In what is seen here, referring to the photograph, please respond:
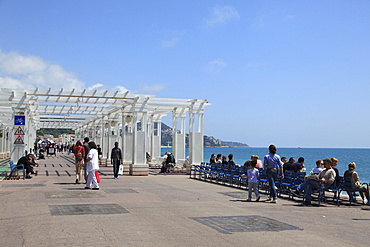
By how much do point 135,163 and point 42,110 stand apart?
1160cm

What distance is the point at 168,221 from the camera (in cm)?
824


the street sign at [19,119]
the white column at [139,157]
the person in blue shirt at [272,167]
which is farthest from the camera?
the white column at [139,157]

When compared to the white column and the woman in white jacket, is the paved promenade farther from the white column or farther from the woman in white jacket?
the white column

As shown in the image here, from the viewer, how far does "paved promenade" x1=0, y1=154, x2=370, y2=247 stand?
22.0 ft

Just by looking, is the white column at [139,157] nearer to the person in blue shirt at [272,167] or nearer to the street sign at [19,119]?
the street sign at [19,119]

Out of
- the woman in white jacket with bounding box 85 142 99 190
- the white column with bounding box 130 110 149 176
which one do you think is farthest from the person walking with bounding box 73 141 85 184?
the white column with bounding box 130 110 149 176

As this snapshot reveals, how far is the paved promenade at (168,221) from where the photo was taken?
6695 mm

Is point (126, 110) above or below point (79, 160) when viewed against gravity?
above

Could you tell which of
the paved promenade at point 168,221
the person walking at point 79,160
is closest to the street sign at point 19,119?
the person walking at point 79,160

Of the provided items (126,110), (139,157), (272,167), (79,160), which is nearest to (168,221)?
(272,167)

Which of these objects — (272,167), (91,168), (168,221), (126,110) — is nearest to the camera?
(168,221)

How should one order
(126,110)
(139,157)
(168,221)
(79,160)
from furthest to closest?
(126,110) < (139,157) < (79,160) < (168,221)

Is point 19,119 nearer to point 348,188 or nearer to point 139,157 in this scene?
point 139,157

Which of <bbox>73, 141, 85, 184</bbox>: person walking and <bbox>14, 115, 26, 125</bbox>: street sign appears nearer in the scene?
<bbox>73, 141, 85, 184</bbox>: person walking
